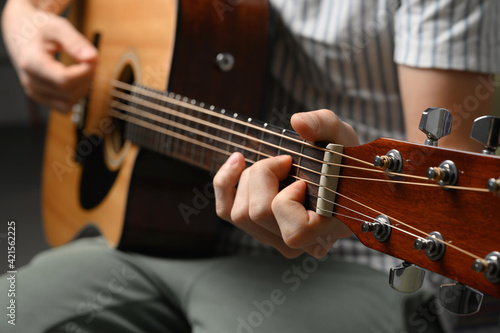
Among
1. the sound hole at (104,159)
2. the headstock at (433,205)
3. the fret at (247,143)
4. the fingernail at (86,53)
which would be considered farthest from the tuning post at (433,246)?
the fingernail at (86,53)

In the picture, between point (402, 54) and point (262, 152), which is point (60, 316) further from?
point (402, 54)

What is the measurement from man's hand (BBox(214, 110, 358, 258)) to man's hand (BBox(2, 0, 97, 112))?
1.71ft

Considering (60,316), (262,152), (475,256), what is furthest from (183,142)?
(475,256)

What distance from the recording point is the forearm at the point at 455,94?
565mm

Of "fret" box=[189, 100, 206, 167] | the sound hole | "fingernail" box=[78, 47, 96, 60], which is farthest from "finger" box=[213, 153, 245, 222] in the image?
"fingernail" box=[78, 47, 96, 60]

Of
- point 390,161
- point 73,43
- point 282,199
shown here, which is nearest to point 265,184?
point 282,199

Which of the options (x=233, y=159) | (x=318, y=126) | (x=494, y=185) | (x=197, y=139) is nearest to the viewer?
(x=494, y=185)

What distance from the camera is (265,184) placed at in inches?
19.7

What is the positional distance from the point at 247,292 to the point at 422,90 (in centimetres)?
35

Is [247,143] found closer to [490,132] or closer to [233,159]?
[233,159]

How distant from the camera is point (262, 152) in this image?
0.54 meters

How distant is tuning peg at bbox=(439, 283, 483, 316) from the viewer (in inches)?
14.2

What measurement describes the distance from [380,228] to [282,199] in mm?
100

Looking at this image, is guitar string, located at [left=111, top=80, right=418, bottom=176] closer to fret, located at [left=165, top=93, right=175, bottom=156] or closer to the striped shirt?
fret, located at [left=165, top=93, right=175, bottom=156]
